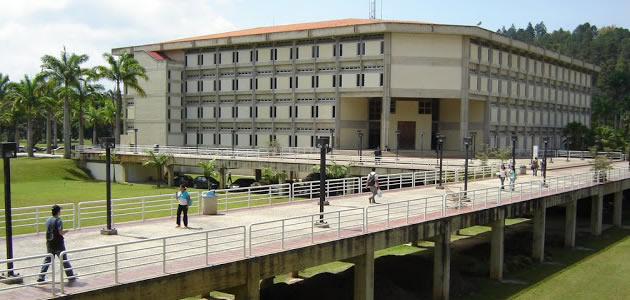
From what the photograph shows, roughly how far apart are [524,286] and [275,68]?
54.7 m

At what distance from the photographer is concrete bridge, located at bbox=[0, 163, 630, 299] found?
543 inches

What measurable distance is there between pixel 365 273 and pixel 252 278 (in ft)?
17.4

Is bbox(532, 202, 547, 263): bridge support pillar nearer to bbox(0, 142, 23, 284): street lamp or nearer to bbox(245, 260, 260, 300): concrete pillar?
bbox(245, 260, 260, 300): concrete pillar

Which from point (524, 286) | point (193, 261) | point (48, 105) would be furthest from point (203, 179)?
point (193, 261)

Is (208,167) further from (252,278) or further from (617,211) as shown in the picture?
(252,278)

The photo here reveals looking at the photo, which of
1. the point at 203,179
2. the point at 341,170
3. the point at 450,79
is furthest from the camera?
the point at 450,79

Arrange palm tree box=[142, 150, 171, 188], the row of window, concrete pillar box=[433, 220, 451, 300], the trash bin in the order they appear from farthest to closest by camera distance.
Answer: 1. the row of window
2. palm tree box=[142, 150, 171, 188]
3. concrete pillar box=[433, 220, 451, 300]
4. the trash bin

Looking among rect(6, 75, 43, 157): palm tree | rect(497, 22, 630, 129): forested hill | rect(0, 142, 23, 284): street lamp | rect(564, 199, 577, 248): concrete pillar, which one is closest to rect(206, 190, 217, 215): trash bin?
rect(0, 142, 23, 284): street lamp

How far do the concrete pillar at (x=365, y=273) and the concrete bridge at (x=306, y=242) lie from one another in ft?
0.11

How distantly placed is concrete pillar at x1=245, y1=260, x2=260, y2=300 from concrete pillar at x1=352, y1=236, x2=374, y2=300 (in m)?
4.82

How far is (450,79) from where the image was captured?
68.1 metres

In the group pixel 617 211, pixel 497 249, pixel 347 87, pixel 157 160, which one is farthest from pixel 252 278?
pixel 347 87

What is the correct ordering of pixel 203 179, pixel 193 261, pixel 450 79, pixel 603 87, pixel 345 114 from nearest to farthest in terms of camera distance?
pixel 193 261, pixel 203 179, pixel 450 79, pixel 345 114, pixel 603 87

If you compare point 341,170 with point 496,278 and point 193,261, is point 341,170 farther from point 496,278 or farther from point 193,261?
point 193,261
